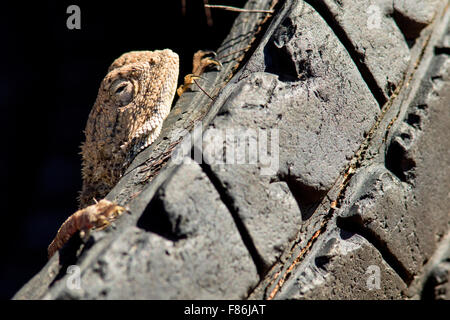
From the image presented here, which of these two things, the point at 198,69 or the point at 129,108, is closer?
the point at 198,69

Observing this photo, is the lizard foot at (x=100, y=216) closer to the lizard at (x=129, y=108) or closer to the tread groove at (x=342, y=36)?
the lizard at (x=129, y=108)

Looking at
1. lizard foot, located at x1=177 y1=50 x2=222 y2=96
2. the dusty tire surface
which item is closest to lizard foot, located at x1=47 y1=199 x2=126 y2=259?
the dusty tire surface

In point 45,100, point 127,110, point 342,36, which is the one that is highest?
point 342,36

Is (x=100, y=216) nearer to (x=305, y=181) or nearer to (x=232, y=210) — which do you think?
(x=232, y=210)

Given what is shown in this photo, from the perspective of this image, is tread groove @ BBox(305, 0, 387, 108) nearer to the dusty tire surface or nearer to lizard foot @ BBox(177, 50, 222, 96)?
the dusty tire surface

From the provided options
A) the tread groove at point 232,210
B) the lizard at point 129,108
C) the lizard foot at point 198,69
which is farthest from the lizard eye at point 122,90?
the tread groove at point 232,210

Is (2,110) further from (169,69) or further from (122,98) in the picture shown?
(169,69)

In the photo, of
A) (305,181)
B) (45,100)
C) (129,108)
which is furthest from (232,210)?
(45,100)
